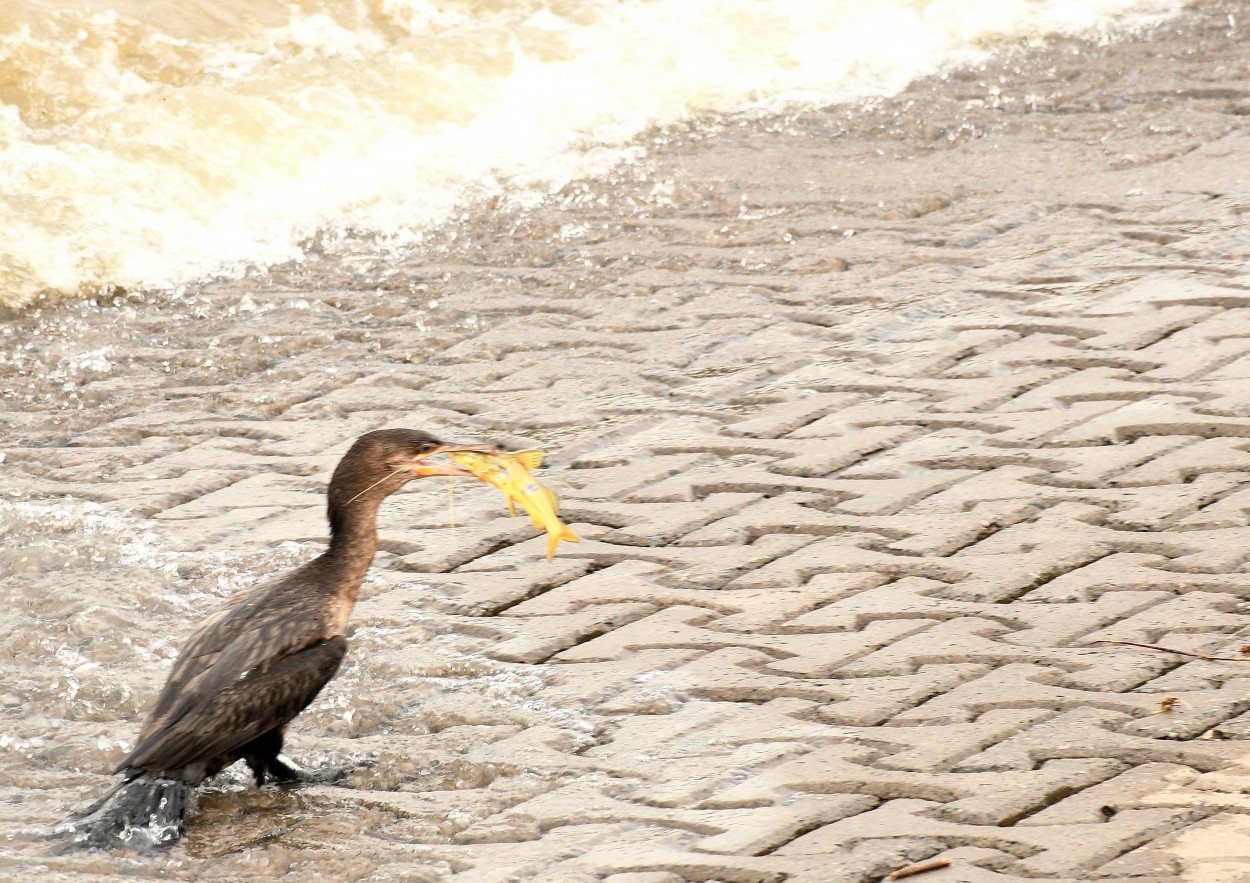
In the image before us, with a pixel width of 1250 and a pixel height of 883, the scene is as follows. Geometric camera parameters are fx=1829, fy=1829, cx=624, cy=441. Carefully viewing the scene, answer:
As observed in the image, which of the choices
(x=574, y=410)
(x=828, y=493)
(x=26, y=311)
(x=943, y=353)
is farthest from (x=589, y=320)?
(x=26, y=311)

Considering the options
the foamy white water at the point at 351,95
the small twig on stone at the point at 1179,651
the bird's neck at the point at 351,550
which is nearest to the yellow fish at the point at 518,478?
the bird's neck at the point at 351,550

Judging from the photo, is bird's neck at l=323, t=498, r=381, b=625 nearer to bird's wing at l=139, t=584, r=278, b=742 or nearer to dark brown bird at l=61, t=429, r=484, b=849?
dark brown bird at l=61, t=429, r=484, b=849

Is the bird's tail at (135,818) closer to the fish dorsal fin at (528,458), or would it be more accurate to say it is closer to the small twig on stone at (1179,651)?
the fish dorsal fin at (528,458)

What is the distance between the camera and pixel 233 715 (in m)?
4.79

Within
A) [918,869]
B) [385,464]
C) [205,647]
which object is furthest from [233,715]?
[918,869]

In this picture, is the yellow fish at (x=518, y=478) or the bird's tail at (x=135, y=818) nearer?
the bird's tail at (x=135, y=818)

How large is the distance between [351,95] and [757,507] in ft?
22.2

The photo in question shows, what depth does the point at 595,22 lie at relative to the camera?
14016 millimetres

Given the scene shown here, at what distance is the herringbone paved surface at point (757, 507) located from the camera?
4.71 meters

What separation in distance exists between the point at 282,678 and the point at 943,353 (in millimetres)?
3815

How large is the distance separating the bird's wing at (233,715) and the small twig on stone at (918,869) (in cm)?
164

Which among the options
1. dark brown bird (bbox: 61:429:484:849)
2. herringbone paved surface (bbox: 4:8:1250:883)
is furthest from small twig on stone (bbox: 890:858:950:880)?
dark brown bird (bbox: 61:429:484:849)

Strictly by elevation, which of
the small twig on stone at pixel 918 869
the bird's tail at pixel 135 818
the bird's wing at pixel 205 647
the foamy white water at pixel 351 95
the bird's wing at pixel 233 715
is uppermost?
the foamy white water at pixel 351 95

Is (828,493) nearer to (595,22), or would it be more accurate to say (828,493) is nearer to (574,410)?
(574,410)
